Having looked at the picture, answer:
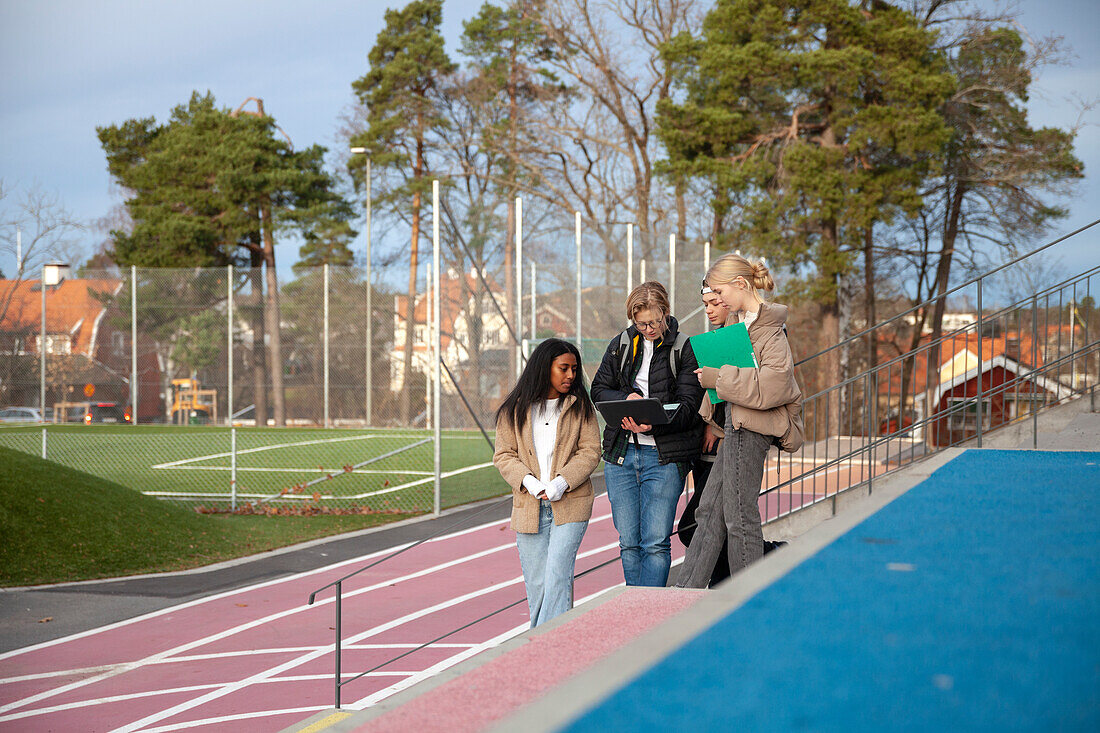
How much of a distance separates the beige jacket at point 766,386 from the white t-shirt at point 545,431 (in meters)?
0.78

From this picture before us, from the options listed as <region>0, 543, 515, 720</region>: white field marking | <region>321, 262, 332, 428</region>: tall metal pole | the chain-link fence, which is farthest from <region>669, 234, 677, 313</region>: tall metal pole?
<region>321, 262, 332, 428</region>: tall metal pole

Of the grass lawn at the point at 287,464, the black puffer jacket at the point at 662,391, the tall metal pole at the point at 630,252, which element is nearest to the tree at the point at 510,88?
the grass lawn at the point at 287,464

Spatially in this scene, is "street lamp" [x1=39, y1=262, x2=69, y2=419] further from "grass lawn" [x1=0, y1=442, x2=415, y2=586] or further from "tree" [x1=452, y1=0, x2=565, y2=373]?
"grass lawn" [x1=0, y1=442, x2=415, y2=586]

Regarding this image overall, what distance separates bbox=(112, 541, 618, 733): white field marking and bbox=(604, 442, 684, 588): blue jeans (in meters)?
1.60

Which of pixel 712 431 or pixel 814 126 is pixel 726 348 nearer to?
pixel 712 431

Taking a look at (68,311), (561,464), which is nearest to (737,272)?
(561,464)

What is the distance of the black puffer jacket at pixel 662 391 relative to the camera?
214 inches

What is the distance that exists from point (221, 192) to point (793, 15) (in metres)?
20.0

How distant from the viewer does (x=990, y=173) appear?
28.2m

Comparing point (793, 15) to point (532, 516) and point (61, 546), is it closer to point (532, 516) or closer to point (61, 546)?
point (61, 546)

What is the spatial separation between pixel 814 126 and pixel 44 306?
2275cm

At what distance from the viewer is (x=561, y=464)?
5184mm

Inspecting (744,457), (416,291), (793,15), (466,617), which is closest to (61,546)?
(466,617)

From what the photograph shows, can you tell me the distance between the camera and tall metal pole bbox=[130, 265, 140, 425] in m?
29.8
